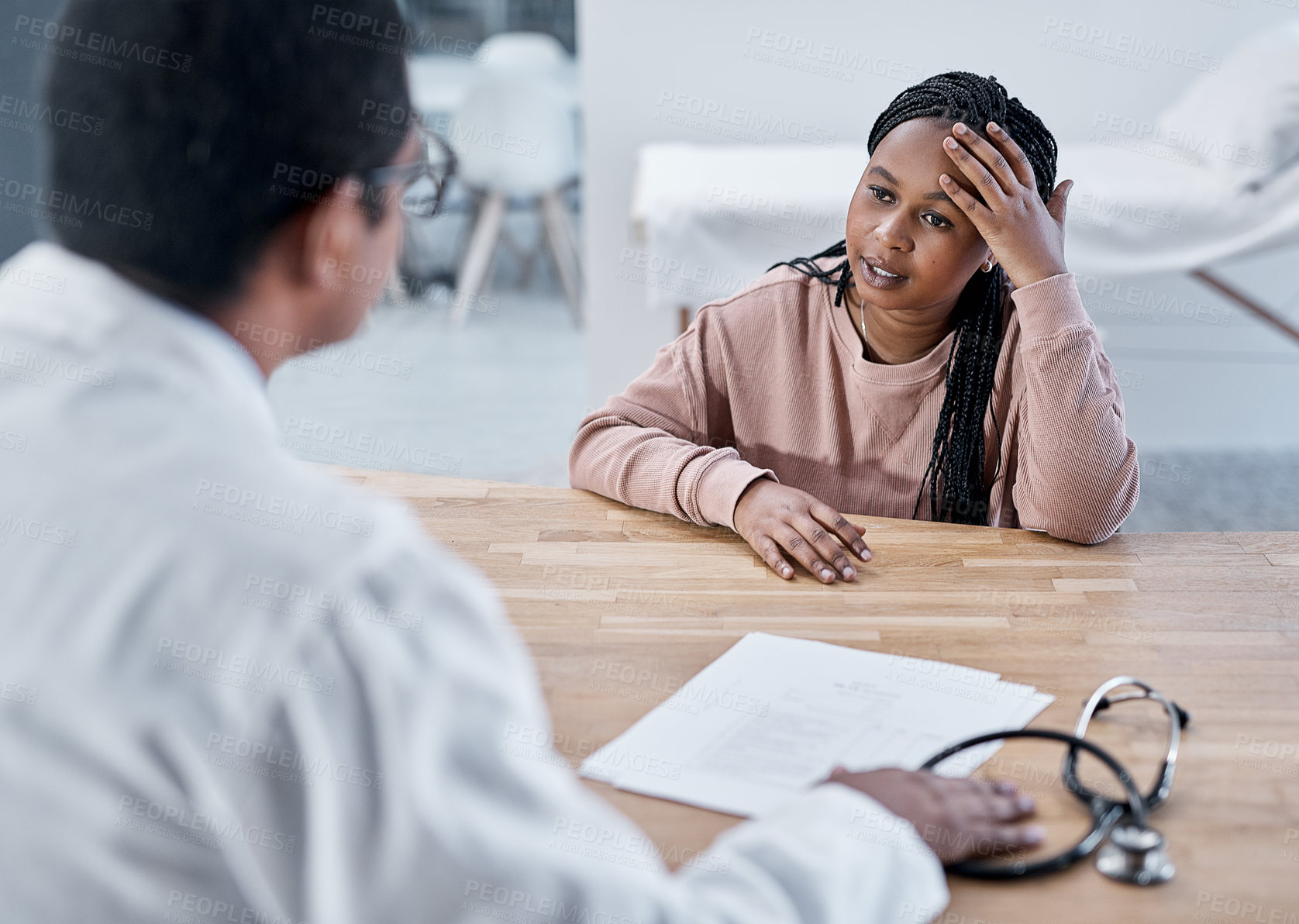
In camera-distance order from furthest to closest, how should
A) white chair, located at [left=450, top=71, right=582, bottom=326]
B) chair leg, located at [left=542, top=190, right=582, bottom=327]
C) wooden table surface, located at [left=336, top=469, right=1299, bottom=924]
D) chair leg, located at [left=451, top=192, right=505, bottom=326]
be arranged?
chair leg, located at [left=542, top=190, right=582, bottom=327] → chair leg, located at [left=451, top=192, right=505, bottom=326] → white chair, located at [left=450, top=71, right=582, bottom=326] → wooden table surface, located at [left=336, top=469, right=1299, bottom=924]

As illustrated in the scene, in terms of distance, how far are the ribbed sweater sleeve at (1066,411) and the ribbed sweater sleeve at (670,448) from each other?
11.3 inches

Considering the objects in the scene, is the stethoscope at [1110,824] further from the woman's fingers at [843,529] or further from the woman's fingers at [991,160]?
the woman's fingers at [991,160]

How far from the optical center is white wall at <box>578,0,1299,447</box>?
3062 mm

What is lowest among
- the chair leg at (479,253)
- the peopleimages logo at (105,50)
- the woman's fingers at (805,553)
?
the chair leg at (479,253)

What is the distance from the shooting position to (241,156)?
529 mm

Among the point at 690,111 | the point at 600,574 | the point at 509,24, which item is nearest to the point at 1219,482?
the point at 690,111

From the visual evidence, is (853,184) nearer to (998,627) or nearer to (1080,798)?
(998,627)

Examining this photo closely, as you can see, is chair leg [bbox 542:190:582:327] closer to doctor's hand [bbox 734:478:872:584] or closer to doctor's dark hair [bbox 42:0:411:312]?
doctor's hand [bbox 734:478:872:584]

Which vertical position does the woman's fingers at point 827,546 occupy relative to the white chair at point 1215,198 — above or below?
below

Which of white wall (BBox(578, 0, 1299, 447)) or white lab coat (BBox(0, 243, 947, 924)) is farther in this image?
white wall (BBox(578, 0, 1299, 447))

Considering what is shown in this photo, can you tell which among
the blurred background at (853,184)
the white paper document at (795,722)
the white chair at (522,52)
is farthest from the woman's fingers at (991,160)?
the white chair at (522,52)

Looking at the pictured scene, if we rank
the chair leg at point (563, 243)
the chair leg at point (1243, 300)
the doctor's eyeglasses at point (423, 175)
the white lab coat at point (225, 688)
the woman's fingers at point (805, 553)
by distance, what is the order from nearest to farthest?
the white lab coat at point (225, 688)
the doctor's eyeglasses at point (423, 175)
the woman's fingers at point (805, 553)
the chair leg at point (1243, 300)
the chair leg at point (563, 243)

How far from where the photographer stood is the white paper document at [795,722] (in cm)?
81

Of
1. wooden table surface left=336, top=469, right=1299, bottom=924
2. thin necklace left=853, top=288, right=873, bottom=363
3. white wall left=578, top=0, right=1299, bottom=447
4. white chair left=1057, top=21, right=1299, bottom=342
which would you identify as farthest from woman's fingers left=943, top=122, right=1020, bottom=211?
white wall left=578, top=0, right=1299, bottom=447
